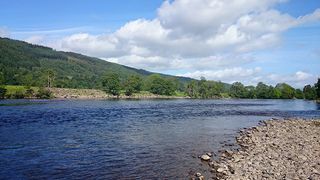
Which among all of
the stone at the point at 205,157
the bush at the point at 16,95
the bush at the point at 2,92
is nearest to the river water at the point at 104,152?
the stone at the point at 205,157

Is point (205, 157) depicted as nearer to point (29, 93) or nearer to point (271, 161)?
point (271, 161)

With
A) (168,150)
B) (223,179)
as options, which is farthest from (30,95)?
(223,179)

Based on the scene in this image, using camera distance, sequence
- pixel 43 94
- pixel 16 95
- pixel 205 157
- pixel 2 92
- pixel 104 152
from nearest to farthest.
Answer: pixel 205 157, pixel 104 152, pixel 2 92, pixel 16 95, pixel 43 94

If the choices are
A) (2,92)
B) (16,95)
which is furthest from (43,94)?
(2,92)

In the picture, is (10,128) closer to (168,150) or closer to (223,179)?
(168,150)

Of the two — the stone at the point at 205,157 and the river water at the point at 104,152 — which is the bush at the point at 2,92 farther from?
the stone at the point at 205,157

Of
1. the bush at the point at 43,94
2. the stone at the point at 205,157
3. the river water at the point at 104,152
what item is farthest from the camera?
A: the bush at the point at 43,94

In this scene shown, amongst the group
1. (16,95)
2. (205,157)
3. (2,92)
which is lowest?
(205,157)

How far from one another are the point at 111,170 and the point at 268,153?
547 inches

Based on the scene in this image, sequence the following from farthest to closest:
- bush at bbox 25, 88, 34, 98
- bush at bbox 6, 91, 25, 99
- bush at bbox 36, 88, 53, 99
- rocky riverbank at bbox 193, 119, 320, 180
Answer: bush at bbox 36, 88, 53, 99 → bush at bbox 25, 88, 34, 98 → bush at bbox 6, 91, 25, 99 → rocky riverbank at bbox 193, 119, 320, 180

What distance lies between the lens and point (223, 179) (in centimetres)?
2217

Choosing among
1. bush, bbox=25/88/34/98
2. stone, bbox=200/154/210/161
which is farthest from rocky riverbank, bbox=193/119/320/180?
bush, bbox=25/88/34/98

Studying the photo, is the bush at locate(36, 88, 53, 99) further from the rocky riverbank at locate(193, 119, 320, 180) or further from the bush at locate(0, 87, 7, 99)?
the rocky riverbank at locate(193, 119, 320, 180)

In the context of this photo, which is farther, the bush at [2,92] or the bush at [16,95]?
the bush at [16,95]
